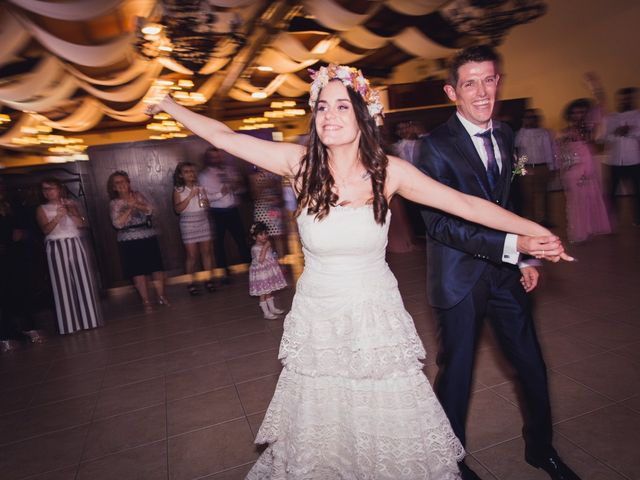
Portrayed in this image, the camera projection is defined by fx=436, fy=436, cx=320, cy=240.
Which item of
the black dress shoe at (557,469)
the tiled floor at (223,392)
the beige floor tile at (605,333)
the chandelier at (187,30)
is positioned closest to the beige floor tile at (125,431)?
the tiled floor at (223,392)

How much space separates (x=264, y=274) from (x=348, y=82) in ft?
9.89

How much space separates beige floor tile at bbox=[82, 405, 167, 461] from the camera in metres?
2.57

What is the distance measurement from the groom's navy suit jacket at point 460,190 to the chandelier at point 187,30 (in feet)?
13.9

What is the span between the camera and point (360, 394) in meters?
1.71

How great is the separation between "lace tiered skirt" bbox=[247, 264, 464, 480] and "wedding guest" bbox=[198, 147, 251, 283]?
4.60m

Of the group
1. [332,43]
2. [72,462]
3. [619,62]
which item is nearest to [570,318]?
[72,462]

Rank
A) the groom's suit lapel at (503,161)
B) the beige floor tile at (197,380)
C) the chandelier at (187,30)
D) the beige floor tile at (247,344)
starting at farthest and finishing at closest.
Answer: the chandelier at (187,30), the beige floor tile at (247,344), the beige floor tile at (197,380), the groom's suit lapel at (503,161)

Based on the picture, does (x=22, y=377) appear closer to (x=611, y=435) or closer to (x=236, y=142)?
(x=236, y=142)

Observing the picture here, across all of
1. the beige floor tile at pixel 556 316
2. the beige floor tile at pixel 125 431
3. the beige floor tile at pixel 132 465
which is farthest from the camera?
the beige floor tile at pixel 556 316

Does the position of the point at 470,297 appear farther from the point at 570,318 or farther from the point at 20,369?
the point at 20,369

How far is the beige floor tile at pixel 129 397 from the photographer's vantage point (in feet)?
9.93

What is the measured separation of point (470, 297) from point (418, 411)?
1.66 feet

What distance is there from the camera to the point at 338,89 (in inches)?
68.9

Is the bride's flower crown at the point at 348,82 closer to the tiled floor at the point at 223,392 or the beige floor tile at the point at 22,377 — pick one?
the tiled floor at the point at 223,392
